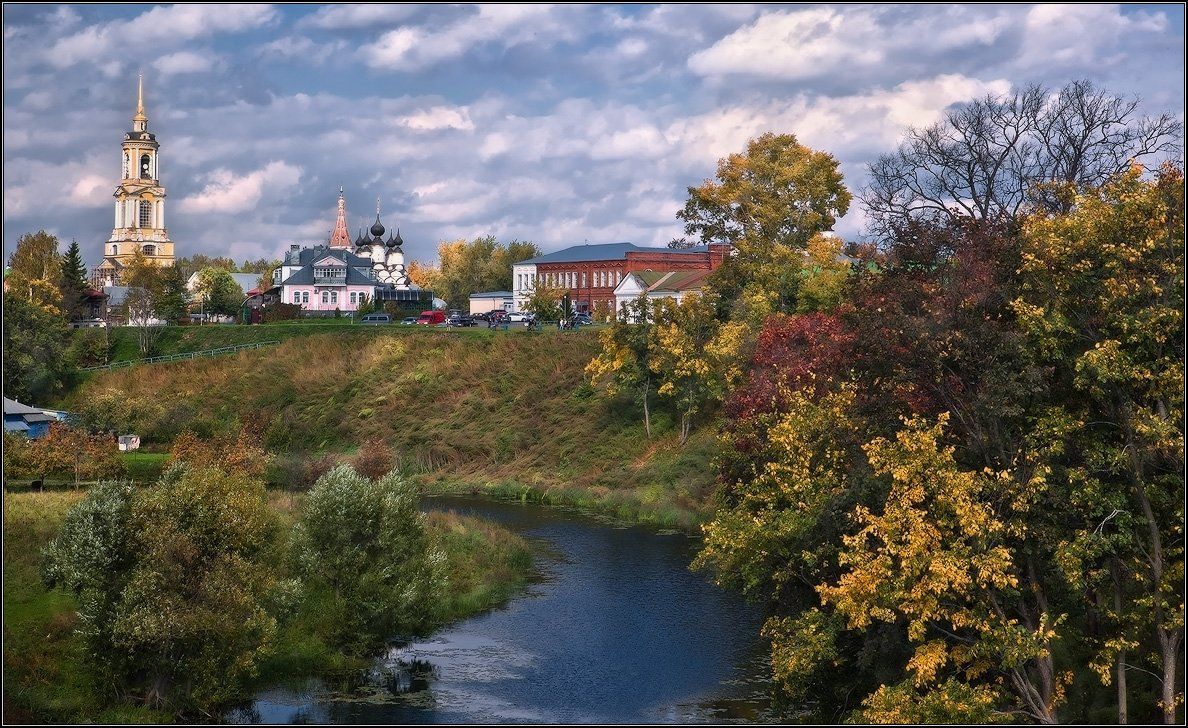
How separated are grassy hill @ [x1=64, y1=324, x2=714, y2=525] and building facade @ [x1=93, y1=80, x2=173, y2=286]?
62.7 metres

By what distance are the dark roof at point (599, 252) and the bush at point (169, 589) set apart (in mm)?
91404

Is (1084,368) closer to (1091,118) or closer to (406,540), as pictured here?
(406,540)

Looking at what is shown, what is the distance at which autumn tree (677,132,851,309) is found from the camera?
7462cm

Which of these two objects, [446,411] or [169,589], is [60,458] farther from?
[446,411]

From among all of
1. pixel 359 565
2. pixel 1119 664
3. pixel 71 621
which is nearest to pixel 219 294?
pixel 359 565

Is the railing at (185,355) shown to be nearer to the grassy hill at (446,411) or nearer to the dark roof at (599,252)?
the grassy hill at (446,411)

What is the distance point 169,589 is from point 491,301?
11579 centimetres

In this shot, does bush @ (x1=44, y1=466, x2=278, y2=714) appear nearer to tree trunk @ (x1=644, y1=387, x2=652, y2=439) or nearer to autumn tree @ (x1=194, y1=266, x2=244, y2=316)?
tree trunk @ (x1=644, y1=387, x2=652, y2=439)

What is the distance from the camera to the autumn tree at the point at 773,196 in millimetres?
74625

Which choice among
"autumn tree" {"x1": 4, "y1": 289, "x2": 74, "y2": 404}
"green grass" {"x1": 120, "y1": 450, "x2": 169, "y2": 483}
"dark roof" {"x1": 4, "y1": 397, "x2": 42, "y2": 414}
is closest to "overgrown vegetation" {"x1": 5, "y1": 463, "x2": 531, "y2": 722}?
"green grass" {"x1": 120, "y1": 450, "x2": 169, "y2": 483}

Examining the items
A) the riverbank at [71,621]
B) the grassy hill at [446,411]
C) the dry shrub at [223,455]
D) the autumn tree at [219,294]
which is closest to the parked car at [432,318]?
the grassy hill at [446,411]

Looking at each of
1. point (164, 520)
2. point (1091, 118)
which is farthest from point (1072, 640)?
point (1091, 118)

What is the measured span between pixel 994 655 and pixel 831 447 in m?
8.42

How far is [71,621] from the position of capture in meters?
33.8
